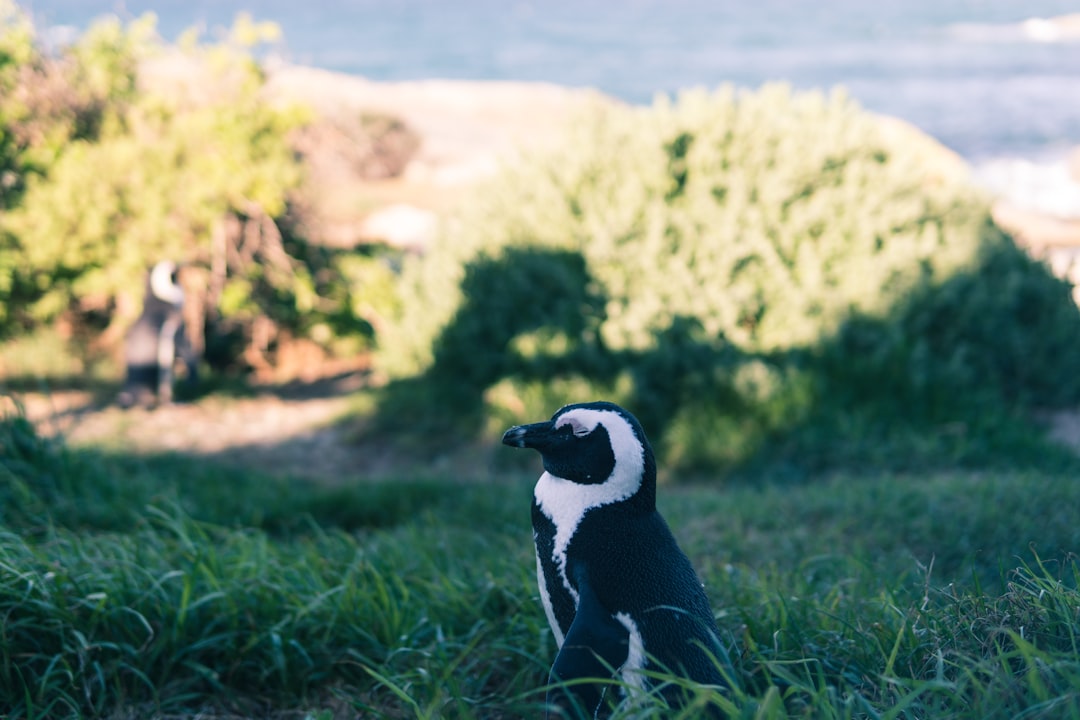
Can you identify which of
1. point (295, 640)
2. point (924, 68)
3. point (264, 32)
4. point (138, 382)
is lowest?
point (138, 382)

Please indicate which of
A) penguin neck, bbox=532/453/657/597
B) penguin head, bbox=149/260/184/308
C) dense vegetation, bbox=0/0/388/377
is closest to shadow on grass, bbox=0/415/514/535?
penguin neck, bbox=532/453/657/597

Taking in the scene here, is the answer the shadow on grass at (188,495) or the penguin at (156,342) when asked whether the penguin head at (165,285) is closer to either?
the penguin at (156,342)

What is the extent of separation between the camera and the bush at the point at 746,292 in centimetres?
577

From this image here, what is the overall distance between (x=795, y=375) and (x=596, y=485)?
4167mm

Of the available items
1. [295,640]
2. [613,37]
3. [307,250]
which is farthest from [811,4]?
[295,640]

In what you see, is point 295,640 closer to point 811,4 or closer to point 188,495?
point 188,495

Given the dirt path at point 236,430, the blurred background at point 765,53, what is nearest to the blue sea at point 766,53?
the blurred background at point 765,53

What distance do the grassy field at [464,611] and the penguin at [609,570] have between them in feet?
0.34

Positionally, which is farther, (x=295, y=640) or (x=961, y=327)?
(x=961, y=327)

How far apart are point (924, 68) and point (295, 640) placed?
53637mm

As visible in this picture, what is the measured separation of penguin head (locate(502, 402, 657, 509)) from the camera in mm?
1820

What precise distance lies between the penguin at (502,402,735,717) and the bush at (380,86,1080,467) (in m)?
3.80

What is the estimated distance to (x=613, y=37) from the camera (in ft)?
223

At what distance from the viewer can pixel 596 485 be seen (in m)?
1.85
